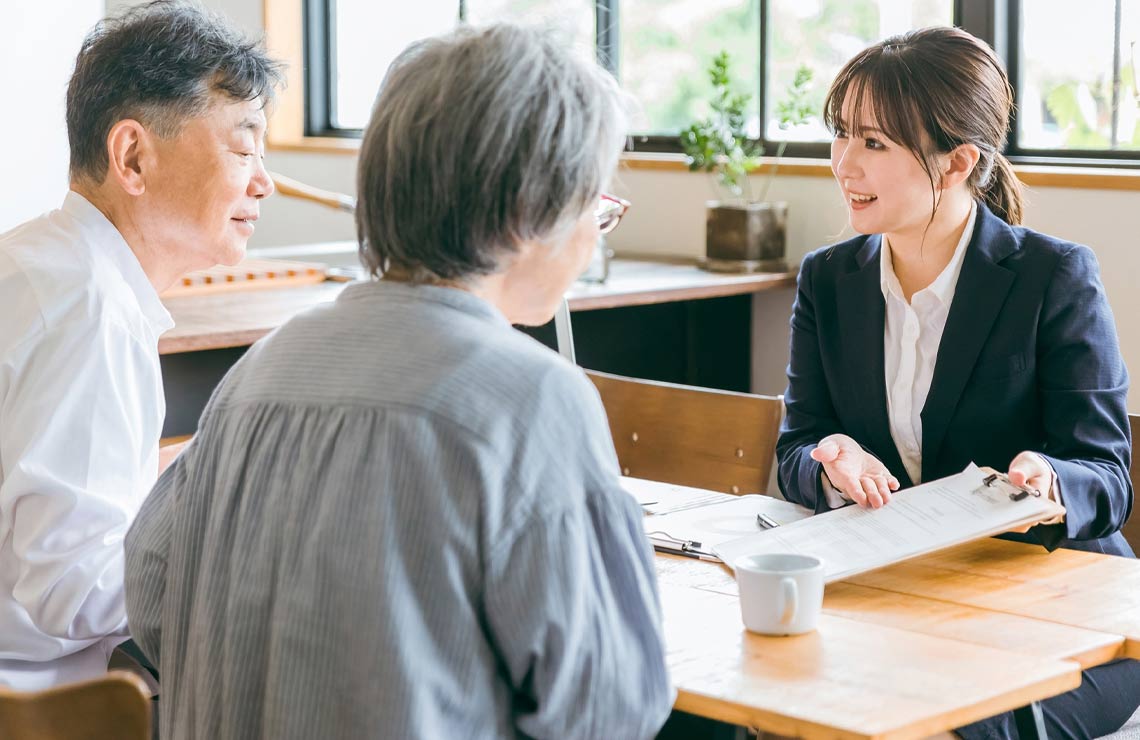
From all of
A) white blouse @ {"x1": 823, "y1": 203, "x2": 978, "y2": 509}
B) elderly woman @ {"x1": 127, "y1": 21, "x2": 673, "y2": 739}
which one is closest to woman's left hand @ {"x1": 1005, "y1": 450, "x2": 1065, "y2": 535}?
white blouse @ {"x1": 823, "y1": 203, "x2": 978, "y2": 509}

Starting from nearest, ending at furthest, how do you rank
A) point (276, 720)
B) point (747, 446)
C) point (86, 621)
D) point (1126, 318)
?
point (276, 720) → point (86, 621) → point (747, 446) → point (1126, 318)

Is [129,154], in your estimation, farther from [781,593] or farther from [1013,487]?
[1013,487]

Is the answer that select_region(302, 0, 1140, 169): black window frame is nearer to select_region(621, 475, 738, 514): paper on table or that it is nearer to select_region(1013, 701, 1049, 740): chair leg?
select_region(621, 475, 738, 514): paper on table

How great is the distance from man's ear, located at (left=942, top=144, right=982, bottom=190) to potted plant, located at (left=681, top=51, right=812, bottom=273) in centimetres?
156

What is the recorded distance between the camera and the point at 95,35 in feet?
5.31

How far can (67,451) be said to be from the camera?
53.9 inches

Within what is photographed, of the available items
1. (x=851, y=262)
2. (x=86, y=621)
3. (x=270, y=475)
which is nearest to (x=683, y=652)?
(x=270, y=475)

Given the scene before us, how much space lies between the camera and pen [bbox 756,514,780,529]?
1.67 meters

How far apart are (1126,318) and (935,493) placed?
1.60 metres

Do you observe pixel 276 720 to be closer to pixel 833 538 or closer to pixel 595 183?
pixel 595 183

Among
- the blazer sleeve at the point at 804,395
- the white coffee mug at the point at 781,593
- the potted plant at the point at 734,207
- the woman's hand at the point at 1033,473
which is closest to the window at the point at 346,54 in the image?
the potted plant at the point at 734,207

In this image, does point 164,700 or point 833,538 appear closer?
point 164,700

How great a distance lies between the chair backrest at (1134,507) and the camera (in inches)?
75.4

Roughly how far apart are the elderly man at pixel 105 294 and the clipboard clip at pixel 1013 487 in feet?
3.03
